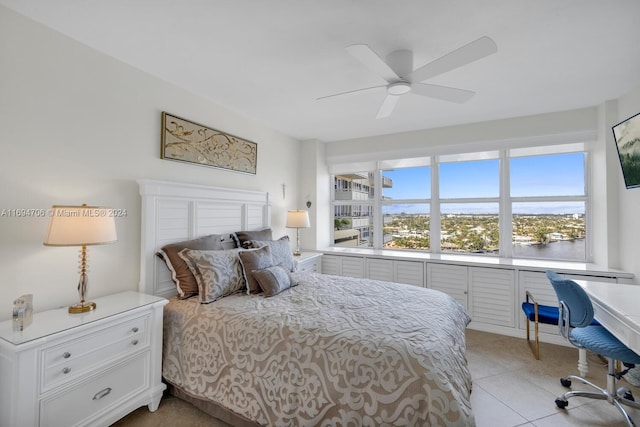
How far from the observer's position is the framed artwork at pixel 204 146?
2.53 metres

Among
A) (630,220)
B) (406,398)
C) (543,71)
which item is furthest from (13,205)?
(630,220)

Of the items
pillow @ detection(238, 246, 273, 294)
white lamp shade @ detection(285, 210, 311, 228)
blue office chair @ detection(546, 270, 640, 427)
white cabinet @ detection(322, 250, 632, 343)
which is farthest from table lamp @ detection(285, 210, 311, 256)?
blue office chair @ detection(546, 270, 640, 427)

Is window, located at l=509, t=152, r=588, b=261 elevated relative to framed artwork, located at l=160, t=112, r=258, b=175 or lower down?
lower down

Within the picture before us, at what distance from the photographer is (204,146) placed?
2.85 metres

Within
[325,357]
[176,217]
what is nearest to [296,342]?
[325,357]

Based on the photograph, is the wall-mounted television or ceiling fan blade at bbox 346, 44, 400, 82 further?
the wall-mounted television

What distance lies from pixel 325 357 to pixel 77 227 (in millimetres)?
1617

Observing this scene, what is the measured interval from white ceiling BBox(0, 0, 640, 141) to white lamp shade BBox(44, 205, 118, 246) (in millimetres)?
1202

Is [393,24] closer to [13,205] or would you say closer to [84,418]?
[13,205]

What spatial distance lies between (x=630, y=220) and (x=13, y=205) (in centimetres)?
496

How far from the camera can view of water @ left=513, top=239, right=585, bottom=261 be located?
337cm

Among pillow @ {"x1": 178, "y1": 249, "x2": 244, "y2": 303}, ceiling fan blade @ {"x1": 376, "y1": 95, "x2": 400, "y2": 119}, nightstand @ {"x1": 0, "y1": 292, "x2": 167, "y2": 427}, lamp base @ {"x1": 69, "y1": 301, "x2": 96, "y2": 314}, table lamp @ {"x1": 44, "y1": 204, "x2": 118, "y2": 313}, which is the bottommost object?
nightstand @ {"x1": 0, "y1": 292, "x2": 167, "y2": 427}

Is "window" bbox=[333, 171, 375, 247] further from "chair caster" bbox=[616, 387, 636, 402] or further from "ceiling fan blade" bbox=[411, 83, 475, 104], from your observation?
"chair caster" bbox=[616, 387, 636, 402]

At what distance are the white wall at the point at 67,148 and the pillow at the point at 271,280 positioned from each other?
3.36 feet
